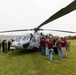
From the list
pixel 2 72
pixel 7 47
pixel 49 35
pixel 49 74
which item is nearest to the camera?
pixel 49 74

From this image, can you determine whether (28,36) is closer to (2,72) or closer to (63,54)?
(63,54)

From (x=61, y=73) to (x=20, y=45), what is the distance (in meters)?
7.43

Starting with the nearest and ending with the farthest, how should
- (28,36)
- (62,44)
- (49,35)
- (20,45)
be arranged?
1. (62,44)
2. (20,45)
3. (28,36)
4. (49,35)

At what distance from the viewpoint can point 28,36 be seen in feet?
60.6

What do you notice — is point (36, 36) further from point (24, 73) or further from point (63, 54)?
point (24, 73)

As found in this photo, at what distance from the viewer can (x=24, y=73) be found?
10414 millimetres

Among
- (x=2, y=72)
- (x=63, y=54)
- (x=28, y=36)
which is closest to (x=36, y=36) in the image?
(x=28, y=36)

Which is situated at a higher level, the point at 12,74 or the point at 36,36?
the point at 36,36

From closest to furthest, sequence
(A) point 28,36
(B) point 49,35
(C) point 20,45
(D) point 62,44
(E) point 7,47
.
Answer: (D) point 62,44 → (C) point 20,45 → (A) point 28,36 → (B) point 49,35 → (E) point 7,47

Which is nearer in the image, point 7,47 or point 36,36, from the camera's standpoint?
point 36,36

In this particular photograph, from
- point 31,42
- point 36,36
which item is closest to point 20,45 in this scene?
point 31,42

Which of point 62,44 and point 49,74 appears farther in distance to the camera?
point 62,44

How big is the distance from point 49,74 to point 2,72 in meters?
2.82

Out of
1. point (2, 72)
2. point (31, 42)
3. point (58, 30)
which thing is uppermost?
point (58, 30)
